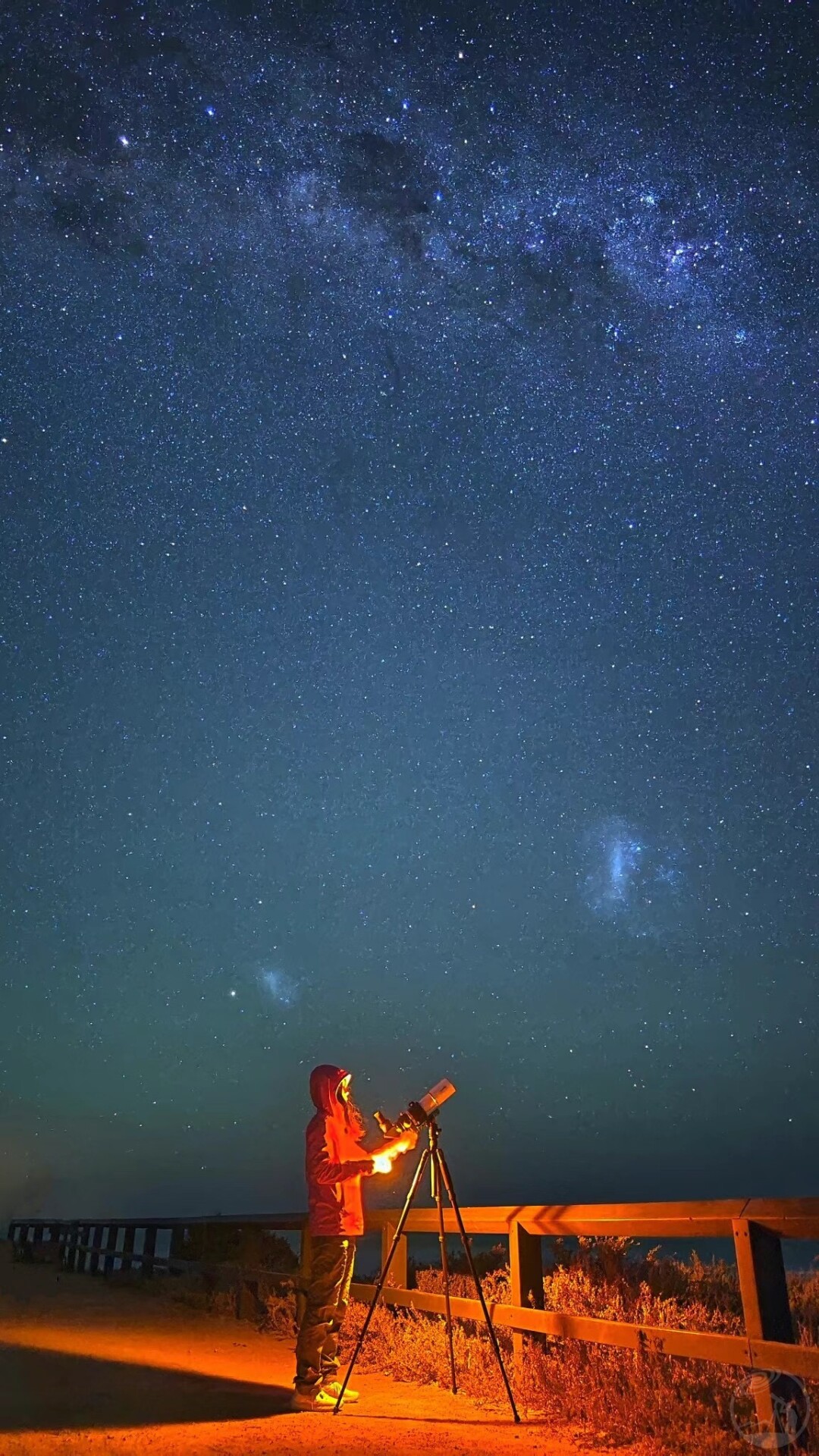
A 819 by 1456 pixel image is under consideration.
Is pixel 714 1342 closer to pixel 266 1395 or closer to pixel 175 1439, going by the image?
pixel 175 1439

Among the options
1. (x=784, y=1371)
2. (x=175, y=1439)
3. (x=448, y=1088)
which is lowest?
(x=175, y=1439)

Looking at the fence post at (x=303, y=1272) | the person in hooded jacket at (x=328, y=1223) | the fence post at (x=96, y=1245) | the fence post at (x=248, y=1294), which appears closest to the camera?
the person in hooded jacket at (x=328, y=1223)

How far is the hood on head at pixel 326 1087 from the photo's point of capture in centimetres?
669

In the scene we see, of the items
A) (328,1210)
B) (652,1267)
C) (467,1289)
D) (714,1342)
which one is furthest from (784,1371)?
(652,1267)

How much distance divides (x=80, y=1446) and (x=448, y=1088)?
9.31 feet

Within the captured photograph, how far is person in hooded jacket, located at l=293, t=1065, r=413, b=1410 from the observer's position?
6.14 metres

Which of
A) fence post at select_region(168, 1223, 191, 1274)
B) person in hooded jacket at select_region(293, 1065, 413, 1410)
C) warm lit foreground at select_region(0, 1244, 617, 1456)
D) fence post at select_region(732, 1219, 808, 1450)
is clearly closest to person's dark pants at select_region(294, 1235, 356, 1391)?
person in hooded jacket at select_region(293, 1065, 413, 1410)

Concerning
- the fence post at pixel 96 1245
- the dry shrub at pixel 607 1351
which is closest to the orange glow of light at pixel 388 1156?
the dry shrub at pixel 607 1351

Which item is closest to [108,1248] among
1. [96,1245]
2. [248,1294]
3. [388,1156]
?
[96,1245]

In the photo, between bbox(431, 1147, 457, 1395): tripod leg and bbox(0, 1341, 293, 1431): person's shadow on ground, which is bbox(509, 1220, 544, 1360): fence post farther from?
bbox(0, 1341, 293, 1431): person's shadow on ground

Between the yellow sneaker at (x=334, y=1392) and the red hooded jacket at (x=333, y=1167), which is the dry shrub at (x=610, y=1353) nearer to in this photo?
the yellow sneaker at (x=334, y=1392)

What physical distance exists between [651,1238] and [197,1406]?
305cm

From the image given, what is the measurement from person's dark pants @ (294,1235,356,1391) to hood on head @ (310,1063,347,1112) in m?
0.81

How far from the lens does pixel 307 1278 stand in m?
6.41
